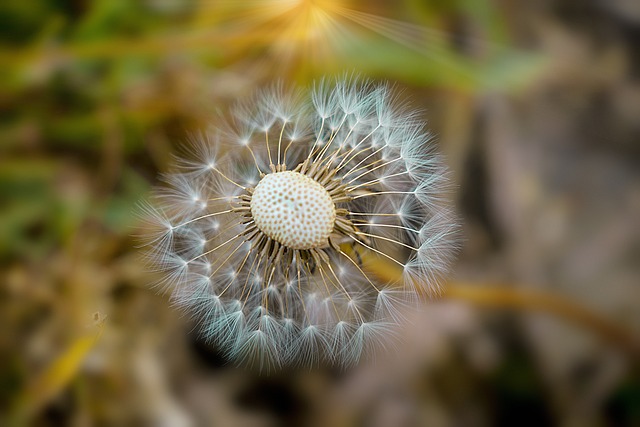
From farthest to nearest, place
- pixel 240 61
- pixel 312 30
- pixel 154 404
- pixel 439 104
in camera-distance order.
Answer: pixel 439 104 < pixel 240 61 < pixel 154 404 < pixel 312 30

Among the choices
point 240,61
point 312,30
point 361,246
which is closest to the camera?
point 361,246

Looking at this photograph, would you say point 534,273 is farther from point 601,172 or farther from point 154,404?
point 154,404

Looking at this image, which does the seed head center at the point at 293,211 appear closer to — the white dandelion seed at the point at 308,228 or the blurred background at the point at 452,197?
the white dandelion seed at the point at 308,228

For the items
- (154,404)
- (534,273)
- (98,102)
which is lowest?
(154,404)

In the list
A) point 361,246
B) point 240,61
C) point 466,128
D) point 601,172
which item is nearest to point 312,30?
point 240,61

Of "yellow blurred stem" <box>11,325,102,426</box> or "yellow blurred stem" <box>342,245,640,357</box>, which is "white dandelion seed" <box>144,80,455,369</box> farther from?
"yellow blurred stem" <box>11,325,102,426</box>

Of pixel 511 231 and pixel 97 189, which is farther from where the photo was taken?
pixel 511 231

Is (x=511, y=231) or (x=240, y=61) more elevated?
(x=240, y=61)
